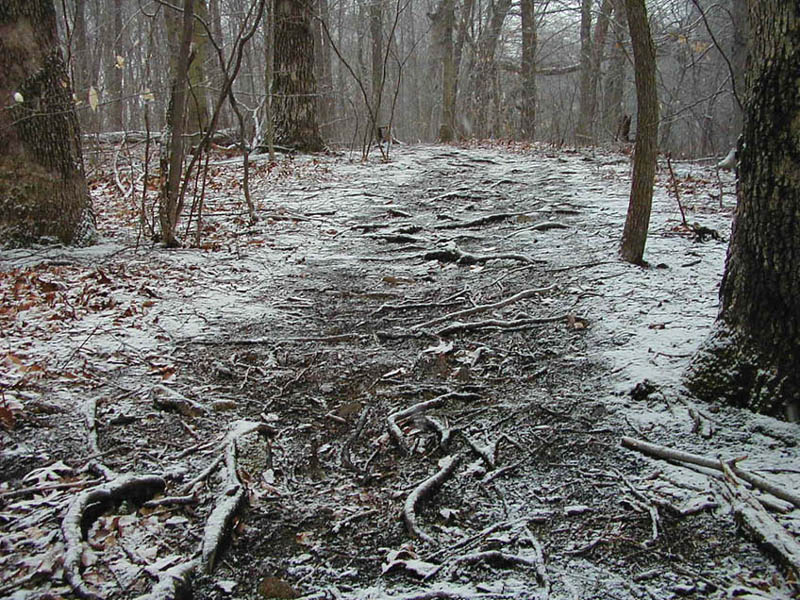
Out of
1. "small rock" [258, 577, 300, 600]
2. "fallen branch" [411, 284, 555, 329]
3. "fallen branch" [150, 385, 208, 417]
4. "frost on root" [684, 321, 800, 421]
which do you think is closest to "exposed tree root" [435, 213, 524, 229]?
"fallen branch" [411, 284, 555, 329]

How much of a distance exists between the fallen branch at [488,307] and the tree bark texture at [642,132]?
851 mm

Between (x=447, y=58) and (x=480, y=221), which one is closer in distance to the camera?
(x=480, y=221)

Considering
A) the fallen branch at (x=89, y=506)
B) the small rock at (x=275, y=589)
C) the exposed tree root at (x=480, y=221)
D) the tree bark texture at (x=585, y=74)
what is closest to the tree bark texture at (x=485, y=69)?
the tree bark texture at (x=585, y=74)

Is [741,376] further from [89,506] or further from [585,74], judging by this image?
[585,74]

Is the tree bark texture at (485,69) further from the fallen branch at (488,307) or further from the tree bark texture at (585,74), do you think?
the fallen branch at (488,307)

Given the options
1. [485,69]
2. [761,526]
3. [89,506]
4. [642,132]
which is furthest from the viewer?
[485,69]

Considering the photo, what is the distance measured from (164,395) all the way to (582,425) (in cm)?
220

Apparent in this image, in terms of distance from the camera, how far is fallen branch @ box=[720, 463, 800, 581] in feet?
6.33

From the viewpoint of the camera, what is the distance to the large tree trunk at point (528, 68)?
1816 centimetres

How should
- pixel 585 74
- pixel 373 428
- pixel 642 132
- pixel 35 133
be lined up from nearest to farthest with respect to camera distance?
1. pixel 373 428
2. pixel 642 132
3. pixel 35 133
4. pixel 585 74

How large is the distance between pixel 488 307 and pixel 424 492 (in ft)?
7.42

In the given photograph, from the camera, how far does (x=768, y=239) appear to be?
262 cm

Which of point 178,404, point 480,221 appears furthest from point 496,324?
point 480,221

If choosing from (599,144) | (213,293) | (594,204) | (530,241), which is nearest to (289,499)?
(213,293)
